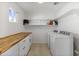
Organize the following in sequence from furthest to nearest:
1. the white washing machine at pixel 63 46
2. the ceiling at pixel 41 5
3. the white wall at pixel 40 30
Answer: the white wall at pixel 40 30 < the ceiling at pixel 41 5 < the white washing machine at pixel 63 46

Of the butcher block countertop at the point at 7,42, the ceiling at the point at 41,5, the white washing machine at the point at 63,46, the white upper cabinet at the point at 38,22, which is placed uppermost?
the ceiling at the point at 41,5

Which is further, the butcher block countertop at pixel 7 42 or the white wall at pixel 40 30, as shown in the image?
the white wall at pixel 40 30

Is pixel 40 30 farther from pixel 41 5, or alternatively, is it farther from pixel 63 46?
pixel 63 46

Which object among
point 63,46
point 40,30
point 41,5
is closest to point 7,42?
point 63,46

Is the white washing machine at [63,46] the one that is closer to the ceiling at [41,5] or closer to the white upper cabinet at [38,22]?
the ceiling at [41,5]

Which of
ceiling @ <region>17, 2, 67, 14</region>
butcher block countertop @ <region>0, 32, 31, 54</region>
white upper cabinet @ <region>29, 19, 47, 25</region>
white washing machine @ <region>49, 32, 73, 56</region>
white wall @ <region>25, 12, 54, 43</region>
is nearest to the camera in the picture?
butcher block countertop @ <region>0, 32, 31, 54</region>

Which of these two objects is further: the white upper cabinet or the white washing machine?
the white upper cabinet

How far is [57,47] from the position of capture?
149 inches

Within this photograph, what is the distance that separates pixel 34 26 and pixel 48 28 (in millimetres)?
979

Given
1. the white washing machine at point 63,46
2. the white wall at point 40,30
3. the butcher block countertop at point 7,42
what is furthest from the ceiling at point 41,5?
the butcher block countertop at point 7,42

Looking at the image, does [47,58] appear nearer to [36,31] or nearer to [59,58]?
[59,58]

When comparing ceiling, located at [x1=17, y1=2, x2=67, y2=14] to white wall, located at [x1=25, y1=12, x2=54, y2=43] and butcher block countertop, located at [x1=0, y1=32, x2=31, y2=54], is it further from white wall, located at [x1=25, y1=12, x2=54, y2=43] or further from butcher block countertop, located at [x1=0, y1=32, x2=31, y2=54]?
butcher block countertop, located at [x1=0, y1=32, x2=31, y2=54]

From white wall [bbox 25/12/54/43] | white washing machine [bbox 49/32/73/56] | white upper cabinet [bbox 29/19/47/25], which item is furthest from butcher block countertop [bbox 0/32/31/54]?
white upper cabinet [bbox 29/19/47/25]

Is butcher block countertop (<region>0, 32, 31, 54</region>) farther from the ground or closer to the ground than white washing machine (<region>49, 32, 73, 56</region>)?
farther from the ground
